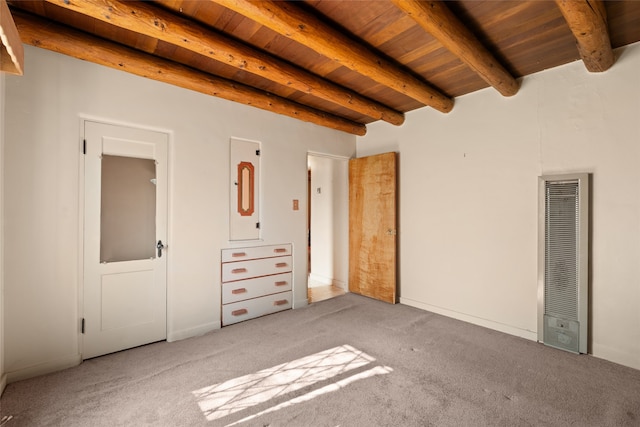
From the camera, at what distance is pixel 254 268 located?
3.71 m

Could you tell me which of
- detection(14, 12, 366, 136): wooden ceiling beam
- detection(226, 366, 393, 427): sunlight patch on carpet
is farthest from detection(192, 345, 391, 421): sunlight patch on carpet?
detection(14, 12, 366, 136): wooden ceiling beam

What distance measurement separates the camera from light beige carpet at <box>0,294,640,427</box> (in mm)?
1925

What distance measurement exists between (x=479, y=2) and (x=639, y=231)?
2.32 meters

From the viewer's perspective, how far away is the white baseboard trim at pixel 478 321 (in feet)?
10.2

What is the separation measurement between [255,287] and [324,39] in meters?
2.79

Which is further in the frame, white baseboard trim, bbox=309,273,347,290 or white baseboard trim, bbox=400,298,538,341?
white baseboard trim, bbox=309,273,347,290

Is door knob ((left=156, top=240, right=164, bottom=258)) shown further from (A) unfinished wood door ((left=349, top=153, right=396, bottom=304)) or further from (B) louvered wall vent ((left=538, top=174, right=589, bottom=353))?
(B) louvered wall vent ((left=538, top=174, right=589, bottom=353))

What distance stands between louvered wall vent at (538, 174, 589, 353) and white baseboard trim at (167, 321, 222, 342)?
3.40 metres

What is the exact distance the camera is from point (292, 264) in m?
Result: 4.10

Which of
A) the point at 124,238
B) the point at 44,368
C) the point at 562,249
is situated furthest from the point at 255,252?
the point at 562,249

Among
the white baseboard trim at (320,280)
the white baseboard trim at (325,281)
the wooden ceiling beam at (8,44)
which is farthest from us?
the white baseboard trim at (320,280)

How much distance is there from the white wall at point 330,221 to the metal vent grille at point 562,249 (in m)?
2.72

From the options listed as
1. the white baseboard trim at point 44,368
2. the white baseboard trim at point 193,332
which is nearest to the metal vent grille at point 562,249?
the white baseboard trim at point 193,332

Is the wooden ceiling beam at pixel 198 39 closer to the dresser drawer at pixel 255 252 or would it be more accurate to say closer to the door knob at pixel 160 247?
the door knob at pixel 160 247
